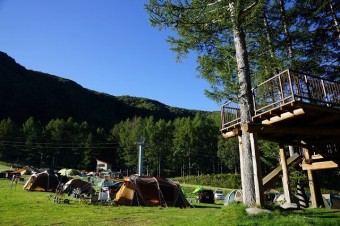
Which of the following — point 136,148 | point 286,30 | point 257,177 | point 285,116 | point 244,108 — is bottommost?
point 257,177

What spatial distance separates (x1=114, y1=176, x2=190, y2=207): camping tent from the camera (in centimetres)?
2344

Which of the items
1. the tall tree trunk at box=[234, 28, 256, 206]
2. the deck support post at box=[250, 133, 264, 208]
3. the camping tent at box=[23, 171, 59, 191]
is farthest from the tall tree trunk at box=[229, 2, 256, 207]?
the camping tent at box=[23, 171, 59, 191]

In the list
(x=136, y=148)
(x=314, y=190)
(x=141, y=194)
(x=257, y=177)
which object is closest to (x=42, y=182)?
(x=141, y=194)

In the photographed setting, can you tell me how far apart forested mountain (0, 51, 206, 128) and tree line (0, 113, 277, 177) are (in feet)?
126

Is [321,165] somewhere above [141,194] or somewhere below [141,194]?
above

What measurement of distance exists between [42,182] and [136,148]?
47425 mm

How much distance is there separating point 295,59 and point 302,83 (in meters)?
4.62

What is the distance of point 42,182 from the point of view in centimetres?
3206

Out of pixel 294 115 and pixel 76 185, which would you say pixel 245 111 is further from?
pixel 76 185

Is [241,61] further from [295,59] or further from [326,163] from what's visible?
[326,163]

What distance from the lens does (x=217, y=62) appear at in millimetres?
14266

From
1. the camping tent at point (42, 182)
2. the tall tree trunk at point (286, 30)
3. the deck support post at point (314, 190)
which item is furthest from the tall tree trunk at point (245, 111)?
the camping tent at point (42, 182)

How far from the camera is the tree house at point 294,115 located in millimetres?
11148

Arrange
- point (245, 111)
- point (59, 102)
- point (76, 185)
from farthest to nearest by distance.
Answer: point (59, 102) → point (76, 185) → point (245, 111)
